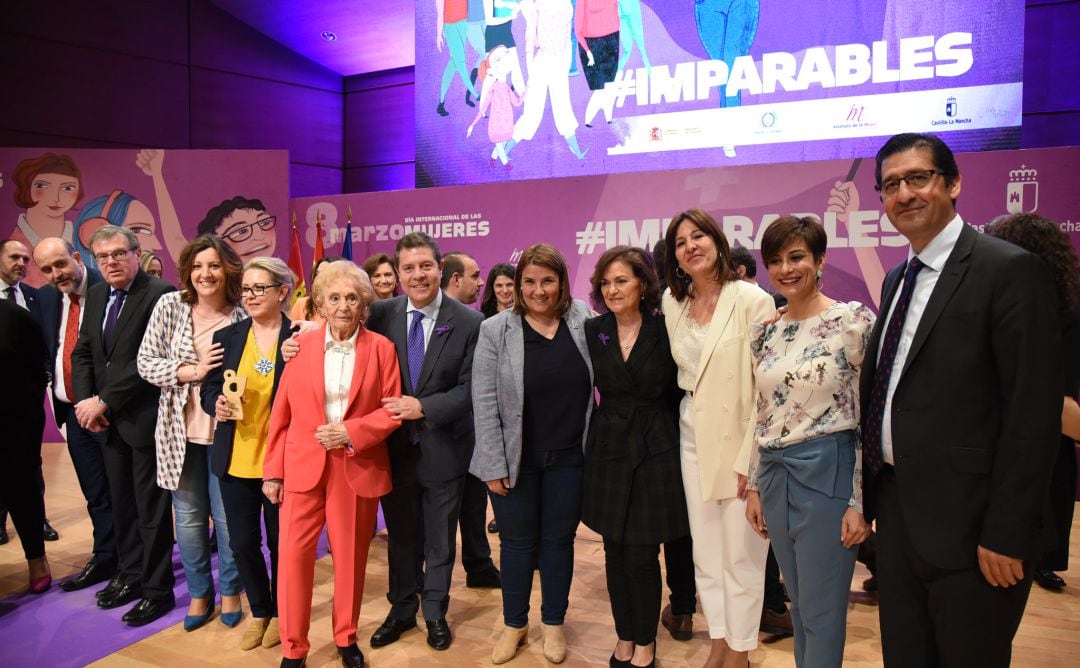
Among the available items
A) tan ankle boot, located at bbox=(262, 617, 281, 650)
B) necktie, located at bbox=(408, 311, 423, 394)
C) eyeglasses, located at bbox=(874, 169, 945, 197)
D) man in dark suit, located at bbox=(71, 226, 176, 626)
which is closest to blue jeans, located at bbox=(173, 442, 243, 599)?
man in dark suit, located at bbox=(71, 226, 176, 626)

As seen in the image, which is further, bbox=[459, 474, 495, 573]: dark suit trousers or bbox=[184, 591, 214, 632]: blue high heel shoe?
bbox=[459, 474, 495, 573]: dark suit trousers

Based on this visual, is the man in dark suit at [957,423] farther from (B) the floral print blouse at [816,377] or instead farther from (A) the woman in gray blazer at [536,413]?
(A) the woman in gray blazer at [536,413]

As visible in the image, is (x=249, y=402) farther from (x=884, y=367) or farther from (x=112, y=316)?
(x=884, y=367)

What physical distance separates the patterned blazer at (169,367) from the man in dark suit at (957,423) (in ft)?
9.00

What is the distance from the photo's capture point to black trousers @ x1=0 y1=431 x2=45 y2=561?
11.9ft

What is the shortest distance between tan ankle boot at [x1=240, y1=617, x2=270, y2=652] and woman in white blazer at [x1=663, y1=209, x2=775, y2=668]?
1939 millimetres

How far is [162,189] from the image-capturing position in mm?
7203

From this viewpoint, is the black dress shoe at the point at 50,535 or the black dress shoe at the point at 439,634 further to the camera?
the black dress shoe at the point at 50,535

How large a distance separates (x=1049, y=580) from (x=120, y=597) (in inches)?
189

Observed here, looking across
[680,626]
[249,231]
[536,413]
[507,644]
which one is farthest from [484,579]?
[249,231]

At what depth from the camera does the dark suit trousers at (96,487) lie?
3.80 m

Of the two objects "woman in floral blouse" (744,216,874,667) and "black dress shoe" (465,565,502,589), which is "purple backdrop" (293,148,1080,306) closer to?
"black dress shoe" (465,565,502,589)

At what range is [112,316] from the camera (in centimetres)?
341

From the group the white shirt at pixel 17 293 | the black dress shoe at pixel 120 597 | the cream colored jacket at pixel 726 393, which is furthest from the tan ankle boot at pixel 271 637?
the white shirt at pixel 17 293
